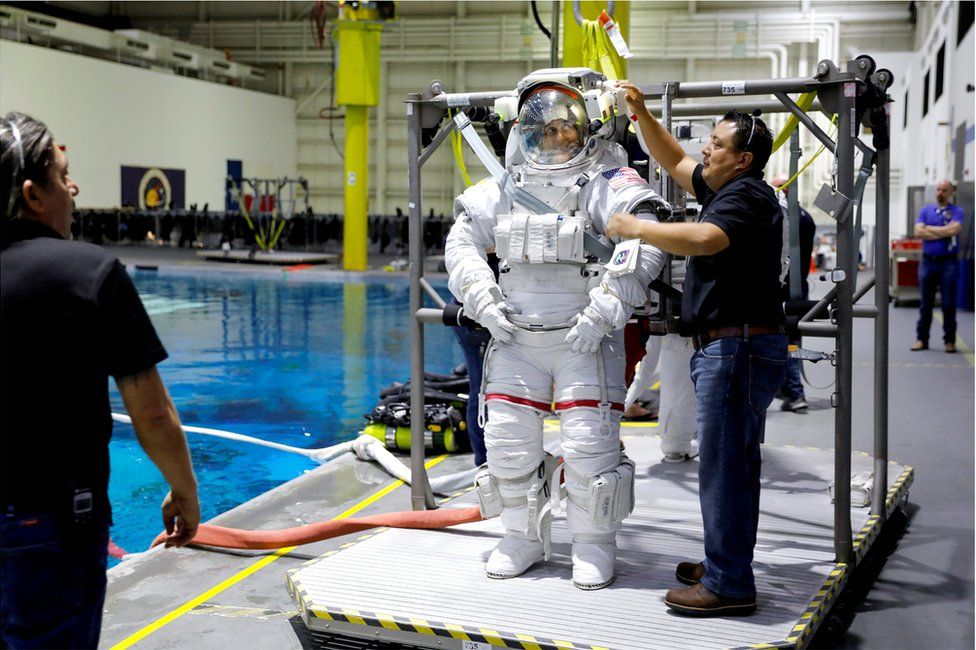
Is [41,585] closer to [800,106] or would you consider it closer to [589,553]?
[589,553]

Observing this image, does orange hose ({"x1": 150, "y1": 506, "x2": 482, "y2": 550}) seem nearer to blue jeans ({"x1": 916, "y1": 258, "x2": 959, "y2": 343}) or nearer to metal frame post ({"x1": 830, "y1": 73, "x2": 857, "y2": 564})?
metal frame post ({"x1": 830, "y1": 73, "x2": 857, "y2": 564})

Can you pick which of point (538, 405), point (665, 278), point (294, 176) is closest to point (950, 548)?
point (665, 278)

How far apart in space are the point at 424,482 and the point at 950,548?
8.73 ft

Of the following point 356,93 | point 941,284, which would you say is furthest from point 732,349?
point 356,93

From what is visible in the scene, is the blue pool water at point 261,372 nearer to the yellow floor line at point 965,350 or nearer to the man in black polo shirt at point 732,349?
the man in black polo shirt at point 732,349

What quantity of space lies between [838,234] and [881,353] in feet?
3.21

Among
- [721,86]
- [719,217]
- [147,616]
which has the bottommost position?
[147,616]

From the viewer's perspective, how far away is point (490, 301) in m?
4.20

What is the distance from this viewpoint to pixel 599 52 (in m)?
7.88

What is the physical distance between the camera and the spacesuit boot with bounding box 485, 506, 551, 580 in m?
4.07

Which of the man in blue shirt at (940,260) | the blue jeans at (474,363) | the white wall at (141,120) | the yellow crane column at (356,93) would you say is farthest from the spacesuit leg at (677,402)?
the white wall at (141,120)

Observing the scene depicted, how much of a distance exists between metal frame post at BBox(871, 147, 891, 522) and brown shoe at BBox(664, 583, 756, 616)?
1.65 meters

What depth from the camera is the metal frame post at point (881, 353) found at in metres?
5.03

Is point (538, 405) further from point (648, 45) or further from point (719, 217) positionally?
point (648, 45)
